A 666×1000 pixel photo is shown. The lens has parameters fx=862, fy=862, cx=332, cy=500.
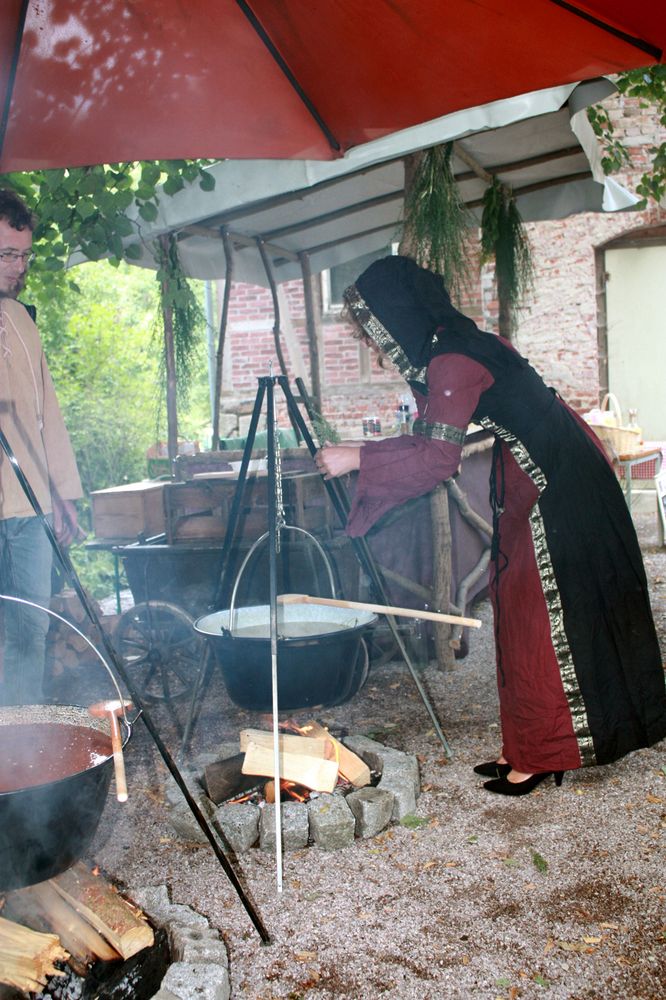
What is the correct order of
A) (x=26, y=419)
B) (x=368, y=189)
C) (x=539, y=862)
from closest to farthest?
(x=539, y=862)
(x=26, y=419)
(x=368, y=189)

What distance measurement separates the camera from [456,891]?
278 cm

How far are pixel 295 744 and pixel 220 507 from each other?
2.09 meters

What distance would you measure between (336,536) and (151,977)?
3.13 meters

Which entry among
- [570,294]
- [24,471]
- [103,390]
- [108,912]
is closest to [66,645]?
[24,471]

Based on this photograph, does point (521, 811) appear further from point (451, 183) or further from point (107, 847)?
point (451, 183)

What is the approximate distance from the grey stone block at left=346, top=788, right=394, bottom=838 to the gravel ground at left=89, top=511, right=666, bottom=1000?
2.3 inches

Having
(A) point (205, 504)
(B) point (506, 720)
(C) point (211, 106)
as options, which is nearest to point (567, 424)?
(B) point (506, 720)

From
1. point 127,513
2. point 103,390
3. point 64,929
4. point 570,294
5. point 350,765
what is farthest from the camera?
point 103,390

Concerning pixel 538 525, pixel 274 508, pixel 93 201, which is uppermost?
pixel 93 201

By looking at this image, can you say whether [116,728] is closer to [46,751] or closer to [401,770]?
[46,751]

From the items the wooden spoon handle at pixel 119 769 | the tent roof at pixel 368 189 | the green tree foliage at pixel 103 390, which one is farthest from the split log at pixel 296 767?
the green tree foliage at pixel 103 390

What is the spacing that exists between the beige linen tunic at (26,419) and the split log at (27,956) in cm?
164

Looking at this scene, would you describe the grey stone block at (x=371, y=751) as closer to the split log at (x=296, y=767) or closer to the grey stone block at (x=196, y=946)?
the split log at (x=296, y=767)

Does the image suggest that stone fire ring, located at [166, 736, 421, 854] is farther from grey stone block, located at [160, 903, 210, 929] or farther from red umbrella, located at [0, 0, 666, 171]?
red umbrella, located at [0, 0, 666, 171]
